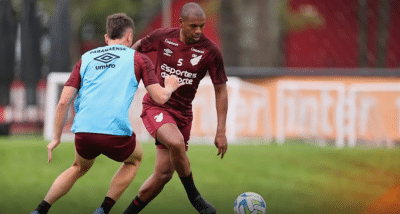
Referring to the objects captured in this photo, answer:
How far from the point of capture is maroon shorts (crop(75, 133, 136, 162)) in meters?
6.34

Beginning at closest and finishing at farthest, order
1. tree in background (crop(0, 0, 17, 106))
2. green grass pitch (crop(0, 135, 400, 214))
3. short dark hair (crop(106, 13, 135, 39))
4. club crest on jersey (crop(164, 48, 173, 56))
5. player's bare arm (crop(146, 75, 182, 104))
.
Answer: player's bare arm (crop(146, 75, 182, 104)) → short dark hair (crop(106, 13, 135, 39)) → club crest on jersey (crop(164, 48, 173, 56)) → green grass pitch (crop(0, 135, 400, 214)) → tree in background (crop(0, 0, 17, 106))

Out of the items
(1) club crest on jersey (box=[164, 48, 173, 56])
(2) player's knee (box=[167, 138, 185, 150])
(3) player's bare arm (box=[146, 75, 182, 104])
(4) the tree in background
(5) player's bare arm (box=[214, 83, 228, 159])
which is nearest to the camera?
(3) player's bare arm (box=[146, 75, 182, 104])

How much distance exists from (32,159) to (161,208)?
3197mm

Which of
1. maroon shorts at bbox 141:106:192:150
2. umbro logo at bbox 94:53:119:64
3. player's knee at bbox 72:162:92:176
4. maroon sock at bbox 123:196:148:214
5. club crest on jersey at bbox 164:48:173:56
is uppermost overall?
umbro logo at bbox 94:53:119:64

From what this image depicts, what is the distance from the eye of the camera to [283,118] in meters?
15.7

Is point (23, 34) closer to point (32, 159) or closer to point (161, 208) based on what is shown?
point (32, 159)

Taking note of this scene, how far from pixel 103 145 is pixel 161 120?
861mm

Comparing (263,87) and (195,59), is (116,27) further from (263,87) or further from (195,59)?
(263,87)

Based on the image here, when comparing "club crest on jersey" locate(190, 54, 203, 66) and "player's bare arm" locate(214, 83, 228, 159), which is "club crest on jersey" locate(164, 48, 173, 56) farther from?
"player's bare arm" locate(214, 83, 228, 159)

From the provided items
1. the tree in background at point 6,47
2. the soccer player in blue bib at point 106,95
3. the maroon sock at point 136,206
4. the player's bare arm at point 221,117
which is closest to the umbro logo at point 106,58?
the soccer player in blue bib at point 106,95

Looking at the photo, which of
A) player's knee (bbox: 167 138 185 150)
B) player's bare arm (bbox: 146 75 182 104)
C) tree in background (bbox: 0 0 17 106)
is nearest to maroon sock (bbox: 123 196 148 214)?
player's knee (bbox: 167 138 185 150)

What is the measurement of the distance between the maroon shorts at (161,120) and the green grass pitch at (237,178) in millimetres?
1719

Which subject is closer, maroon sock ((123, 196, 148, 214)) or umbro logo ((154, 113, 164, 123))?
umbro logo ((154, 113, 164, 123))

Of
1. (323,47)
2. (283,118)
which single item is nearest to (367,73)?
(283,118)
